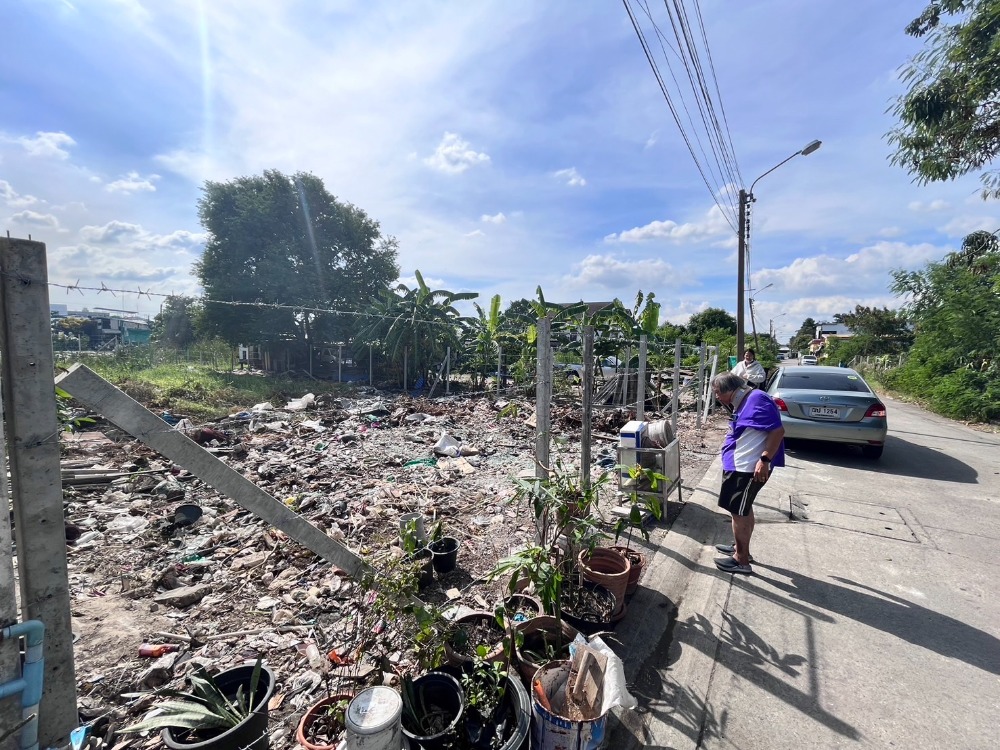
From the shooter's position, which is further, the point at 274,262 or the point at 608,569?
the point at 274,262

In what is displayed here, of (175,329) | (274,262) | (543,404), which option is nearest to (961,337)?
(543,404)

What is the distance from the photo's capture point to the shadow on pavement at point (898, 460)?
6.53 m

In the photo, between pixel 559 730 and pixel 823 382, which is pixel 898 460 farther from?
pixel 559 730

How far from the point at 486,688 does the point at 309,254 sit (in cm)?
2261

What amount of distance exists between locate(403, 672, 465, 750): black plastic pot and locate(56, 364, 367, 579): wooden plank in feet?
2.09

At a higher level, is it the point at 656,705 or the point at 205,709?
the point at 205,709

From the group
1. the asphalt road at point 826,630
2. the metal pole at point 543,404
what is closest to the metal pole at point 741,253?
the asphalt road at point 826,630

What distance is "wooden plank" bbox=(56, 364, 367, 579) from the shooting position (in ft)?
5.19

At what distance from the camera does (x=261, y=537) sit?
4.34 m

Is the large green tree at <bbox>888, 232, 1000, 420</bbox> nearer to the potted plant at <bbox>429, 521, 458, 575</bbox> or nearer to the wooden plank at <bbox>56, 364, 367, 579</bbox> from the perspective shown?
the potted plant at <bbox>429, 521, 458, 575</bbox>

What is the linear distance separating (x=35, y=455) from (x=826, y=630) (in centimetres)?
436

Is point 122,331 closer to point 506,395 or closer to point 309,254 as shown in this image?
point 309,254

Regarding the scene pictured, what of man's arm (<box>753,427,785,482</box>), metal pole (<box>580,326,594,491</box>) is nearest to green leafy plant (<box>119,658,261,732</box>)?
metal pole (<box>580,326,594,491</box>)

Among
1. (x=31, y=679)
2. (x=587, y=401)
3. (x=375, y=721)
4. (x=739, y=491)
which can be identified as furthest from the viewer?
(x=587, y=401)
